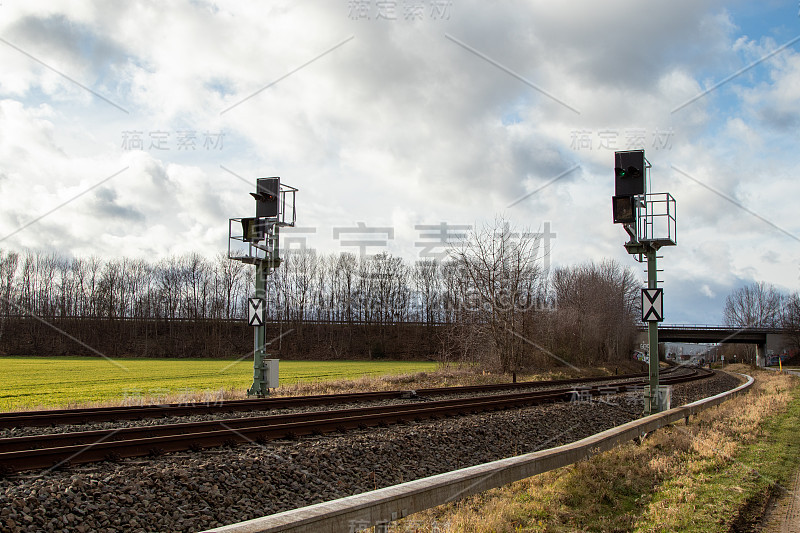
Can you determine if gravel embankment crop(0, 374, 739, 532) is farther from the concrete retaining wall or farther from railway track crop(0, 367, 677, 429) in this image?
railway track crop(0, 367, 677, 429)

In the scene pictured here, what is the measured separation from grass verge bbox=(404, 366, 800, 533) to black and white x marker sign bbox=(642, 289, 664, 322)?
12.9 ft

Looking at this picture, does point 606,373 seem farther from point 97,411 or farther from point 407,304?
point 407,304

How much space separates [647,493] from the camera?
7.59 meters

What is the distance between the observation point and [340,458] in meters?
8.98

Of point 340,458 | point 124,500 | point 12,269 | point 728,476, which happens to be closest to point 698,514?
point 728,476

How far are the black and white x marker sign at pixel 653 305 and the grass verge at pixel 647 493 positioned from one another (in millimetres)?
3927

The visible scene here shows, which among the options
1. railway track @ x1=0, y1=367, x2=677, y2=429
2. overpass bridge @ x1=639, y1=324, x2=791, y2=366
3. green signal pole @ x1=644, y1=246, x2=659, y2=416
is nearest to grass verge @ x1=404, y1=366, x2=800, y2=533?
green signal pole @ x1=644, y1=246, x2=659, y2=416

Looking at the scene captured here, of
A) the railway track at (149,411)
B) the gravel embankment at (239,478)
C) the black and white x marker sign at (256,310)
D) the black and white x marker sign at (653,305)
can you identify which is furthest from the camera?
the black and white x marker sign at (256,310)

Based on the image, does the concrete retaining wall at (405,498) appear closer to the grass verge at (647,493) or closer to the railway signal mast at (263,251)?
the grass verge at (647,493)

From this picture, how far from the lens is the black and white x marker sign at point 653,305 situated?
14.8 meters

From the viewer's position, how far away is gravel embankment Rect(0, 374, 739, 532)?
5.98 meters

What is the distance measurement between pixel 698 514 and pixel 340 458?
510cm

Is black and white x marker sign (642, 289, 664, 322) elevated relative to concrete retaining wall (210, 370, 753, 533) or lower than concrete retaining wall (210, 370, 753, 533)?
elevated

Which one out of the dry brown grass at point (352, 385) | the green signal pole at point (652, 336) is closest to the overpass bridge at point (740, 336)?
the dry brown grass at point (352, 385)
